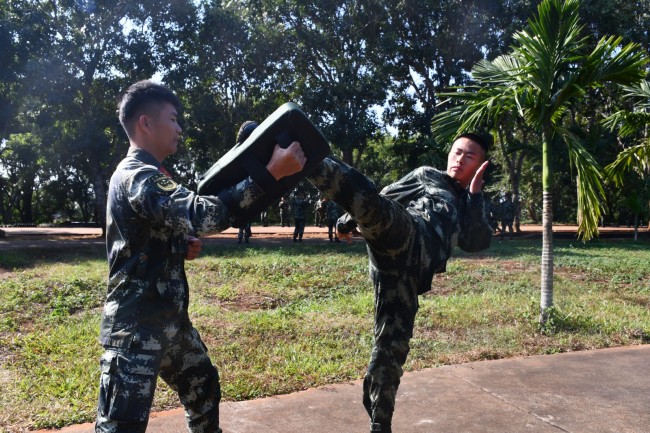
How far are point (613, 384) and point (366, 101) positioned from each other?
50.4 ft

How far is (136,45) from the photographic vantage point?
1655 cm

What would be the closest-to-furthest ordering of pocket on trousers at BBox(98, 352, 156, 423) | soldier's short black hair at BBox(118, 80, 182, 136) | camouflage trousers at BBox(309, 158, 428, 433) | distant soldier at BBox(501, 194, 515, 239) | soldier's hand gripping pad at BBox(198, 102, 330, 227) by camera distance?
1. soldier's hand gripping pad at BBox(198, 102, 330, 227)
2. pocket on trousers at BBox(98, 352, 156, 423)
3. soldier's short black hair at BBox(118, 80, 182, 136)
4. camouflage trousers at BBox(309, 158, 428, 433)
5. distant soldier at BBox(501, 194, 515, 239)

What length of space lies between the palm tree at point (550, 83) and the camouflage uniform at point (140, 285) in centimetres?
442

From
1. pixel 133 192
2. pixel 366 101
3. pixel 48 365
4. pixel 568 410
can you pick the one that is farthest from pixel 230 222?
pixel 366 101

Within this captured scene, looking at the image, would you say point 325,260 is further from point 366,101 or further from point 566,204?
point 566,204

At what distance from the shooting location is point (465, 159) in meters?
3.19

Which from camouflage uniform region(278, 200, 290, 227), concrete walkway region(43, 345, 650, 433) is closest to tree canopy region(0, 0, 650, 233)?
camouflage uniform region(278, 200, 290, 227)

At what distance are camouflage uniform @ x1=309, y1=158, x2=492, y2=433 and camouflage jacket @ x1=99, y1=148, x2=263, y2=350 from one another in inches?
35.1

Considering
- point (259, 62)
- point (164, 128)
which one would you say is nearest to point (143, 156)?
point (164, 128)

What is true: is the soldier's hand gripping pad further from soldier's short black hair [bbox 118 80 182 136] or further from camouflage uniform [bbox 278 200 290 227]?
camouflage uniform [bbox 278 200 290 227]

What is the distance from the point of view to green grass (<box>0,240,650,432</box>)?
14.3ft

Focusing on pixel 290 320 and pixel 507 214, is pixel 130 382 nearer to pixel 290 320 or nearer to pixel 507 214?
pixel 290 320

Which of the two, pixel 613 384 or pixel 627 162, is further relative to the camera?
pixel 627 162

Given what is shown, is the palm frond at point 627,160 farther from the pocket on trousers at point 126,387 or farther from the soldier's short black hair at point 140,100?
the pocket on trousers at point 126,387
